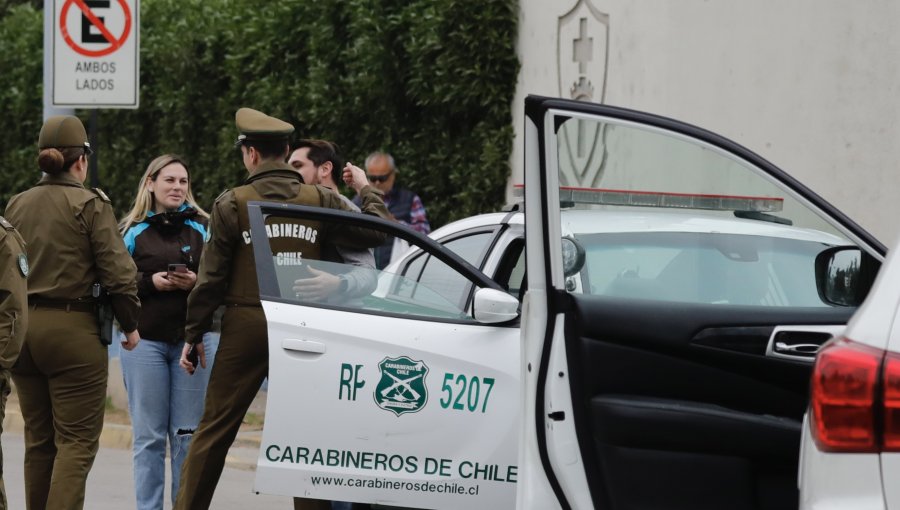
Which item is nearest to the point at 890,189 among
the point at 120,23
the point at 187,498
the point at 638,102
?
the point at 638,102

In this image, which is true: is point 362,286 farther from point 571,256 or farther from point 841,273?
point 841,273

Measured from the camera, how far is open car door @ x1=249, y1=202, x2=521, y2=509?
5523mm

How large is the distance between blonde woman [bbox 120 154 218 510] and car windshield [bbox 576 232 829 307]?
289 centimetres

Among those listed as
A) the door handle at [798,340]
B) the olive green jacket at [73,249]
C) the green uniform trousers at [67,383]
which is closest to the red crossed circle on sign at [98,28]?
the olive green jacket at [73,249]

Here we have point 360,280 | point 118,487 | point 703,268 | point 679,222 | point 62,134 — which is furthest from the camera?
point 118,487

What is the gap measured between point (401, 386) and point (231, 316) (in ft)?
3.06

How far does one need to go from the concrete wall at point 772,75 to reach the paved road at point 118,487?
138 inches

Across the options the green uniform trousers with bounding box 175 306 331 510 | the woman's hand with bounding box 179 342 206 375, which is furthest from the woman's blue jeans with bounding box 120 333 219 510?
the green uniform trousers with bounding box 175 306 331 510

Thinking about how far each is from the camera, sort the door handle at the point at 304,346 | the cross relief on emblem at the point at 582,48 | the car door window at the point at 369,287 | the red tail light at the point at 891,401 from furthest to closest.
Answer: the cross relief on emblem at the point at 582,48
the car door window at the point at 369,287
the door handle at the point at 304,346
the red tail light at the point at 891,401

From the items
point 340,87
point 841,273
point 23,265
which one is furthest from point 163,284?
point 340,87

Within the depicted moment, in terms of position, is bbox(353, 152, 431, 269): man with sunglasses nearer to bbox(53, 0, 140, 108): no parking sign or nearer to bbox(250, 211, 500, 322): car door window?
bbox(53, 0, 140, 108): no parking sign

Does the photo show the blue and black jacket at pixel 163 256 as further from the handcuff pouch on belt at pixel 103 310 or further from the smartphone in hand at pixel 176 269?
the handcuff pouch on belt at pixel 103 310

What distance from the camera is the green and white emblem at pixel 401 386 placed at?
5.52 meters

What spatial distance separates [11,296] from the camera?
5.66 metres
